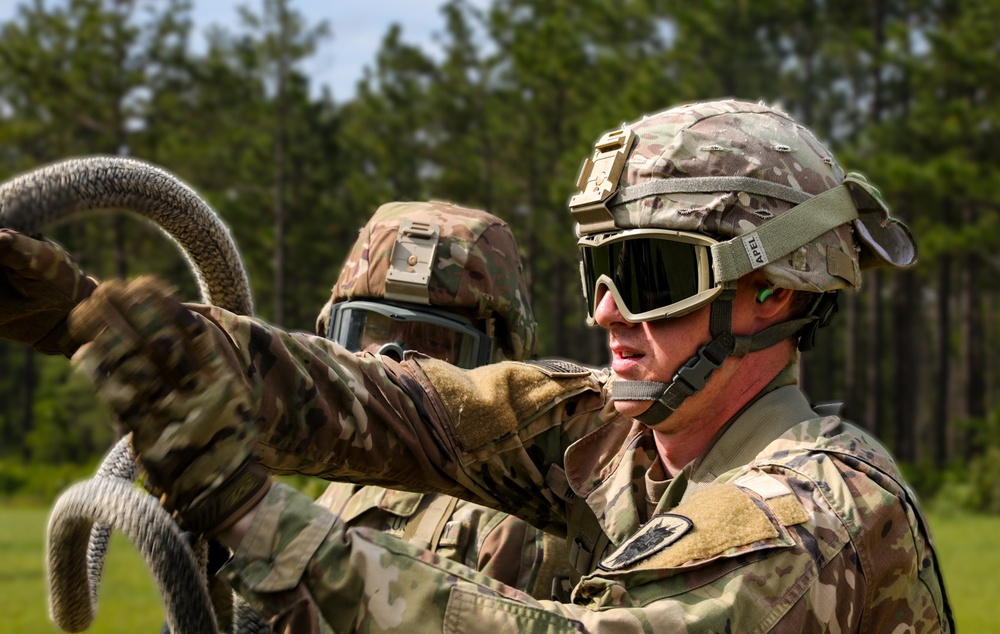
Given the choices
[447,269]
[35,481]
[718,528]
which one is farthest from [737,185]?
[35,481]

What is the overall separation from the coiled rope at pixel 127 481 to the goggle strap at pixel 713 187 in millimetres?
1025

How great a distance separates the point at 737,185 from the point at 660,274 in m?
0.27

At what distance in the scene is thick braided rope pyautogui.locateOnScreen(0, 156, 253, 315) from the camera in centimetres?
211

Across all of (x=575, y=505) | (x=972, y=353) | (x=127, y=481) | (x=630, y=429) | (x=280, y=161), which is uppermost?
(x=127, y=481)

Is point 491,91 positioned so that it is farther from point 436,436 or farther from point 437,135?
point 436,436

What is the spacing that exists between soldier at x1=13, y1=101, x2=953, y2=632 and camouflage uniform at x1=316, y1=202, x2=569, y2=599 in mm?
586

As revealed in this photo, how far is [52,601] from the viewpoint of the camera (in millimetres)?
2684

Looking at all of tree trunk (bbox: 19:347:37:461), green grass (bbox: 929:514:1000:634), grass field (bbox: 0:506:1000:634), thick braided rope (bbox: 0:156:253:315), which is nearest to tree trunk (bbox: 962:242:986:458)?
green grass (bbox: 929:514:1000:634)

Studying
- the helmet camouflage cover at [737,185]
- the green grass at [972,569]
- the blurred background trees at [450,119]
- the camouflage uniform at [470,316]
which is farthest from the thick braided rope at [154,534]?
the blurred background trees at [450,119]

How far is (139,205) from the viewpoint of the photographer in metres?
2.77

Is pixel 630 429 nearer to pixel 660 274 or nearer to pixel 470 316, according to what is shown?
pixel 660 274

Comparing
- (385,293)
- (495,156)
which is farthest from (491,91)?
(385,293)

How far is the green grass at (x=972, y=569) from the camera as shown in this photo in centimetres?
1546

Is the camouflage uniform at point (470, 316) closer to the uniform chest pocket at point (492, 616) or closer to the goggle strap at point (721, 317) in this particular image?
the goggle strap at point (721, 317)
